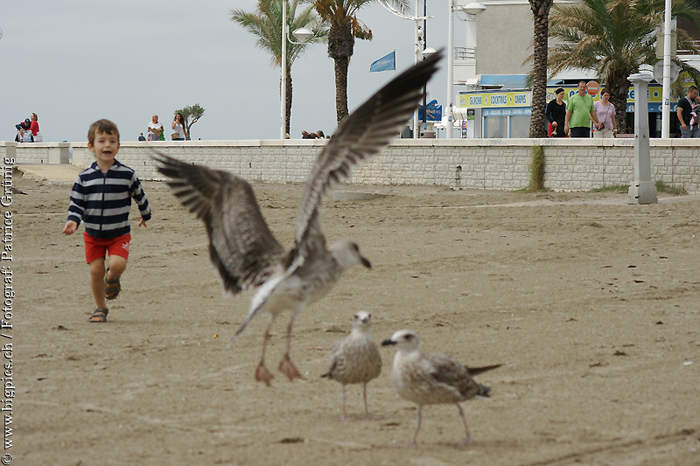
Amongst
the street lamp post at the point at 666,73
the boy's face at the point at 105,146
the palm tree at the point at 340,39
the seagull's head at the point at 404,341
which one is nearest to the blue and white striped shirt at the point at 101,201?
the boy's face at the point at 105,146

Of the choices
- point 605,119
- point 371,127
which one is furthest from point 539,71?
point 371,127

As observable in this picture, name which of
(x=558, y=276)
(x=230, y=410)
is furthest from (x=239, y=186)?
(x=558, y=276)

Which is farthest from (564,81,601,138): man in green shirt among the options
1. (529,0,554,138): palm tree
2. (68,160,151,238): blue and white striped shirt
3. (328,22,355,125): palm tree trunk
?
(68,160,151,238): blue and white striped shirt

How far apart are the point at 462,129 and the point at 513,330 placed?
4486 centimetres

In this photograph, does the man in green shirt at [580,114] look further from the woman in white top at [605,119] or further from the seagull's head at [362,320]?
the seagull's head at [362,320]

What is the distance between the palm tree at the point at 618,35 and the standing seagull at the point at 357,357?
32.7 meters

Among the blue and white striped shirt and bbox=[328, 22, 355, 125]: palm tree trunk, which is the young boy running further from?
bbox=[328, 22, 355, 125]: palm tree trunk

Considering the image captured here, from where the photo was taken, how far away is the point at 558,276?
1049 centimetres

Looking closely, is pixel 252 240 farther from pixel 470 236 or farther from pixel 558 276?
pixel 470 236

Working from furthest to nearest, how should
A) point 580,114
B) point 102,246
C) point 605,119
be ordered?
point 605,119 → point 580,114 → point 102,246

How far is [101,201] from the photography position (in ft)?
25.4

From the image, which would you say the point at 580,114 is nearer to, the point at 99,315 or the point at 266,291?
the point at 99,315

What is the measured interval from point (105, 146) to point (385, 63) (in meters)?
31.6

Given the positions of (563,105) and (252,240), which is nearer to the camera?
(252,240)
